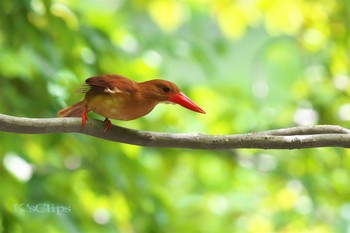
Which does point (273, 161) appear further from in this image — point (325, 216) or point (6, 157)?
point (6, 157)

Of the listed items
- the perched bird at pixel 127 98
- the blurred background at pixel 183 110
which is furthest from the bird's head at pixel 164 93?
the blurred background at pixel 183 110

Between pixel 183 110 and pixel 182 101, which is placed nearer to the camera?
pixel 182 101

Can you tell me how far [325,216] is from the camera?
157 cm

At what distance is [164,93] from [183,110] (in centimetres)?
93

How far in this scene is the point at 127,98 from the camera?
57 centimetres

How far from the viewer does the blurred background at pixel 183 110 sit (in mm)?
1035

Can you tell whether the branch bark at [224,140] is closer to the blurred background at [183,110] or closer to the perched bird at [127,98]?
the perched bird at [127,98]

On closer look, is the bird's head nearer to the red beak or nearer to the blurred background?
the red beak

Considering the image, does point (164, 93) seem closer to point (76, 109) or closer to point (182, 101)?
point (182, 101)

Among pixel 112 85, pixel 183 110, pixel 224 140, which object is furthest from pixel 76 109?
pixel 183 110

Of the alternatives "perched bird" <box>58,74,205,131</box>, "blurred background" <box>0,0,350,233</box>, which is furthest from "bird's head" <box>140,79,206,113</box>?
"blurred background" <box>0,0,350,233</box>

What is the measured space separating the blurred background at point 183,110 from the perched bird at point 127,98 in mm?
71

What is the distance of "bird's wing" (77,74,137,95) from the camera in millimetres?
575

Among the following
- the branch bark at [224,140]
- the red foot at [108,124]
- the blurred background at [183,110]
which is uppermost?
the blurred background at [183,110]
